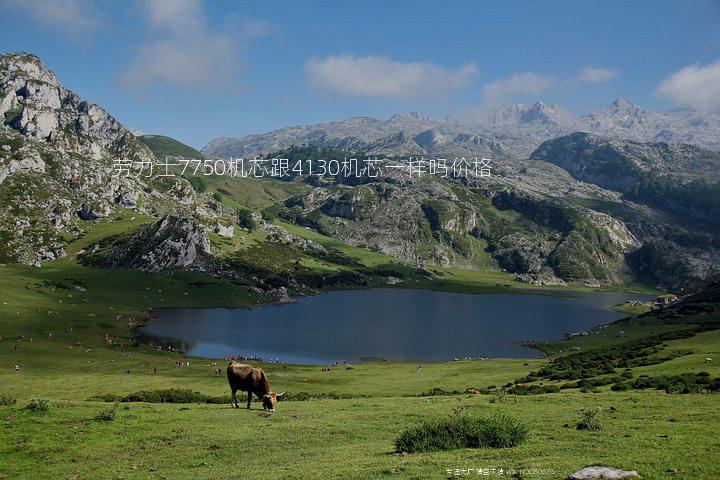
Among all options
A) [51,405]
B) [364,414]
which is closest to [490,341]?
[364,414]

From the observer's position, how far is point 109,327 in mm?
148875

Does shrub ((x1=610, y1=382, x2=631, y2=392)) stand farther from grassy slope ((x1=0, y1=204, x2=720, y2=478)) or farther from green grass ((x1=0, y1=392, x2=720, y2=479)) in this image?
green grass ((x1=0, y1=392, x2=720, y2=479))

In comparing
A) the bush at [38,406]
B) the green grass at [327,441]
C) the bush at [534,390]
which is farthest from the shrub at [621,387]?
the bush at [38,406]

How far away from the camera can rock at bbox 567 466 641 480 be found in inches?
587

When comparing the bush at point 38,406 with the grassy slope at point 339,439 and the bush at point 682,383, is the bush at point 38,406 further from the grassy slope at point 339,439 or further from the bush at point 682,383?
the bush at point 682,383

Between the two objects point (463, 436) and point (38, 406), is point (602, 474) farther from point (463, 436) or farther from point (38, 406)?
point (38, 406)

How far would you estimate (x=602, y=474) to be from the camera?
15102 mm

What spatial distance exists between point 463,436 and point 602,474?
7.38 m

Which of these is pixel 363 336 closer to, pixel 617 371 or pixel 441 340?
pixel 441 340

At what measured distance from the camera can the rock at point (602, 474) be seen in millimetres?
14914

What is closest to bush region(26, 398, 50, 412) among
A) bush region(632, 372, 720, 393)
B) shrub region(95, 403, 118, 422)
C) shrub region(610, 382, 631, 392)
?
shrub region(95, 403, 118, 422)

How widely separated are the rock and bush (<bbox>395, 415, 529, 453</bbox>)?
19.5ft

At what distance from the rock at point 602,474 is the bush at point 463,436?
5948mm

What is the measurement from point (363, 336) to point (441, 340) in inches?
1032
